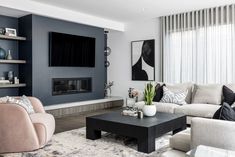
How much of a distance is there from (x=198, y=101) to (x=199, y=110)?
1.96ft

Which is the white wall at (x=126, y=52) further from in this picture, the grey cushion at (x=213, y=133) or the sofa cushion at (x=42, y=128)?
the grey cushion at (x=213, y=133)

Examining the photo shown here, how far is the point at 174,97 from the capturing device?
501 centimetres

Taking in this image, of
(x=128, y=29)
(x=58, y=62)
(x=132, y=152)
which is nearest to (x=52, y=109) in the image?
(x=58, y=62)

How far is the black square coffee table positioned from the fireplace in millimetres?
2474

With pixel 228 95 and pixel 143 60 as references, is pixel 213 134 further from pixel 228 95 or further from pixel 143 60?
pixel 143 60

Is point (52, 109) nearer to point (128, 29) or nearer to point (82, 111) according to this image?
point (82, 111)

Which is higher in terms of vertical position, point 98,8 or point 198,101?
point 98,8

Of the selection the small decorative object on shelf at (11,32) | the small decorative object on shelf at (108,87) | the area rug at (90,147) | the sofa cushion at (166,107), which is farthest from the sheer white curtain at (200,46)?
the small decorative object on shelf at (11,32)

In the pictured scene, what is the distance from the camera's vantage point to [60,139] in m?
3.79

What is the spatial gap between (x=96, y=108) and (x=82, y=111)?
0.54 m

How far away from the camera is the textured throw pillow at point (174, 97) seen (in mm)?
4957

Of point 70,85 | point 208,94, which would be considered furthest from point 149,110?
point 70,85

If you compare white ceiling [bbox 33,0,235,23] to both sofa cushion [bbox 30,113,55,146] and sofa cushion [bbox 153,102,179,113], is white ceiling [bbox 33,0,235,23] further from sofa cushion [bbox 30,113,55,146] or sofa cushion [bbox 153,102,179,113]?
sofa cushion [bbox 30,113,55,146]

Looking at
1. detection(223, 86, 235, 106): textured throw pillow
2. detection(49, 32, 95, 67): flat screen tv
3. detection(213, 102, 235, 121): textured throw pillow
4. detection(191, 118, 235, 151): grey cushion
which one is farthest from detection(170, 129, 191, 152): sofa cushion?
detection(49, 32, 95, 67): flat screen tv
